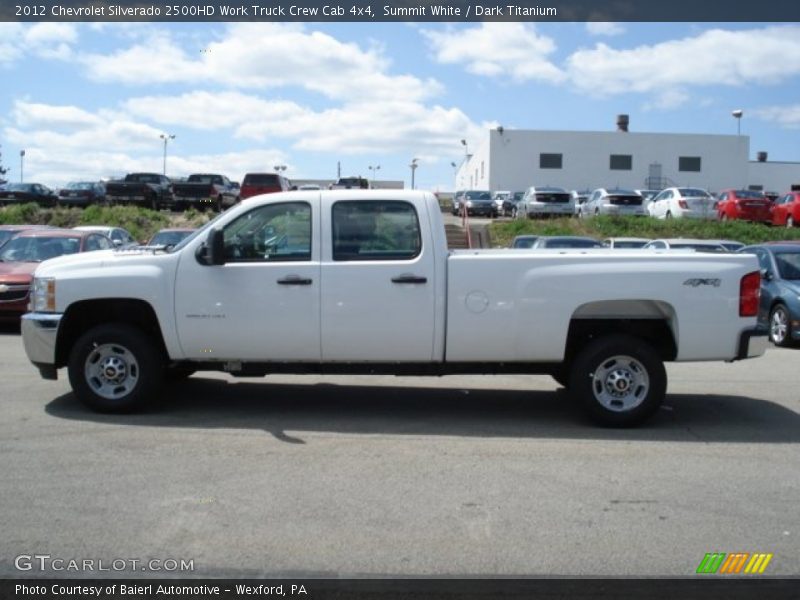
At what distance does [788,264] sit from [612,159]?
49.3 m

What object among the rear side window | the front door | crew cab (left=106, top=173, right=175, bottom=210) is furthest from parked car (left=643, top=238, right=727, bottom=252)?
crew cab (left=106, top=173, right=175, bottom=210)

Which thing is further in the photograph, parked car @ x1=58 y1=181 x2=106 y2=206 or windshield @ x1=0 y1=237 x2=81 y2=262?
parked car @ x1=58 y1=181 x2=106 y2=206

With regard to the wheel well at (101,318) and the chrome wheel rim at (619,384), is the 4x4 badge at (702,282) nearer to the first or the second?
the chrome wheel rim at (619,384)

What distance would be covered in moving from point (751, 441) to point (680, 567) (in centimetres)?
308

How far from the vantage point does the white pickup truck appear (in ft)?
24.1

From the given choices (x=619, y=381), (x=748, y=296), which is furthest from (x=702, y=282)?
(x=619, y=381)

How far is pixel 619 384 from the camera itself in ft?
24.7

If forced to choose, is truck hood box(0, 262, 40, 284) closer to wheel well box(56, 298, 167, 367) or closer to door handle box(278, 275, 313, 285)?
wheel well box(56, 298, 167, 367)

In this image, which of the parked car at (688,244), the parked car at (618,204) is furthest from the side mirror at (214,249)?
the parked car at (618,204)

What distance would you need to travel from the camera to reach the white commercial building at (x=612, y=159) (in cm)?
6228

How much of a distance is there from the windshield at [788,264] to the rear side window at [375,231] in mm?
9471

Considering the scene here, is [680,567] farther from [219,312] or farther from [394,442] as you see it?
[219,312]

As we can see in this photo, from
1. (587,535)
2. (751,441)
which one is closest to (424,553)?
(587,535)

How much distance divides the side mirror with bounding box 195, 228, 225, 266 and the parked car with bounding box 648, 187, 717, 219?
94.4 feet
